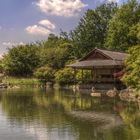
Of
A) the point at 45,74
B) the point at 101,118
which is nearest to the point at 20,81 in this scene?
the point at 45,74

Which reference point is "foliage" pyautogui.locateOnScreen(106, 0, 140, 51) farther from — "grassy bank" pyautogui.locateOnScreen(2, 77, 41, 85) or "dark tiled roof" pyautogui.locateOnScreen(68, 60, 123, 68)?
"grassy bank" pyautogui.locateOnScreen(2, 77, 41, 85)

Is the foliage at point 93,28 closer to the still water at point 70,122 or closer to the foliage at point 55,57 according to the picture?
the foliage at point 55,57

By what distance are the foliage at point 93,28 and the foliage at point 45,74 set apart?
13.2 meters

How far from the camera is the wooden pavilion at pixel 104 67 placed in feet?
188

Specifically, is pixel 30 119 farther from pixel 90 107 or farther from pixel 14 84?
pixel 14 84

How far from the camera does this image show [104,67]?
6009 centimetres

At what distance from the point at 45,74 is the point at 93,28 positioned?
20.8 metres

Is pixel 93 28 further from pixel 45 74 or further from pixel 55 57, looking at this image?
pixel 45 74

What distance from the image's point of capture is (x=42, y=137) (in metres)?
21.1

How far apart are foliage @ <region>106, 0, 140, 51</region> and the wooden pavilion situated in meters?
11.1

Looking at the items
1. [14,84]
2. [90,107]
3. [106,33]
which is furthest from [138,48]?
[106,33]

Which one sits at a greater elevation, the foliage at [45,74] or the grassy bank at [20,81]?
the foliage at [45,74]

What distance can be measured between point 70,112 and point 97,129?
8.52 m

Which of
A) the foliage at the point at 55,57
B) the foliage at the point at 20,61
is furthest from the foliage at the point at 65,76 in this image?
the foliage at the point at 20,61
